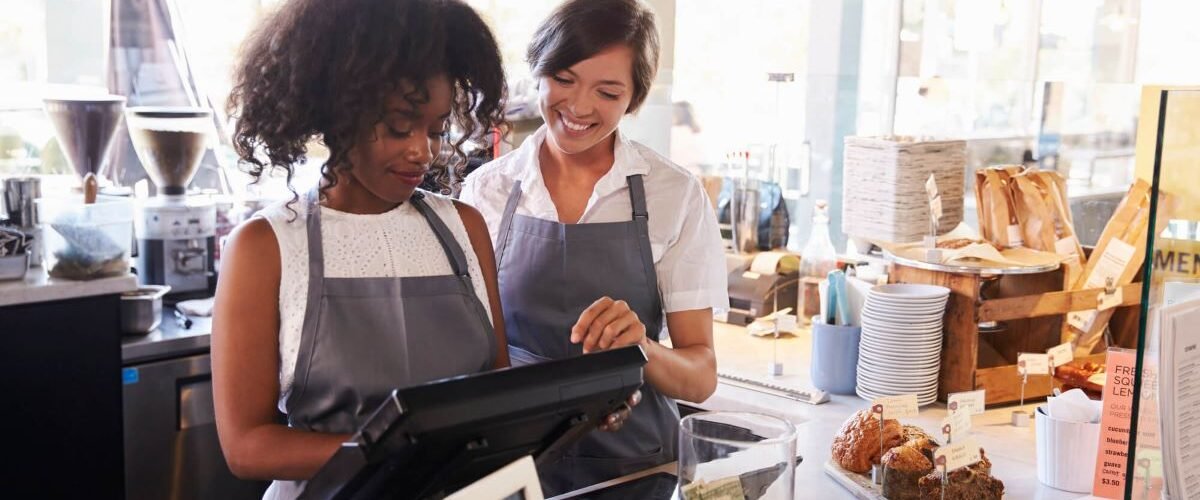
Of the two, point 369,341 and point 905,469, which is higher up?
point 369,341

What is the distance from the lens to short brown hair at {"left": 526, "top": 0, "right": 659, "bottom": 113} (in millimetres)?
1884

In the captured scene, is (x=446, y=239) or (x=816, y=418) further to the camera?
(x=816, y=418)

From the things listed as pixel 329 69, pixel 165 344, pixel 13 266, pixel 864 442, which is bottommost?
pixel 165 344

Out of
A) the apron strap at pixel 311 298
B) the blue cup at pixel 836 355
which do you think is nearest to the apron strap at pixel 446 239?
the apron strap at pixel 311 298

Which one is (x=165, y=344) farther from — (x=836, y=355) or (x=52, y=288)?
(x=836, y=355)

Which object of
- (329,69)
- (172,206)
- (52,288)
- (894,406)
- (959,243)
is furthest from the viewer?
(172,206)

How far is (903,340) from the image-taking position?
240 centimetres

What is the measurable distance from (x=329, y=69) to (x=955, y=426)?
3.44 ft

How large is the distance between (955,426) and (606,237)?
67 cm

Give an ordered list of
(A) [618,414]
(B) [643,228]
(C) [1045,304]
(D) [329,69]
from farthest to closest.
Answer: (C) [1045,304], (B) [643,228], (D) [329,69], (A) [618,414]

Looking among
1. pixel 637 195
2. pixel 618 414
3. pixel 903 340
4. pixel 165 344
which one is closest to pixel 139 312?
pixel 165 344

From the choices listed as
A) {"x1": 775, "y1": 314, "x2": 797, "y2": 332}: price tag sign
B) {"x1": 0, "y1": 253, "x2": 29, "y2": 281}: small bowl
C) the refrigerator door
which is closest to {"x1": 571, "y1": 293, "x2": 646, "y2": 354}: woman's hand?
{"x1": 775, "y1": 314, "x2": 797, "y2": 332}: price tag sign

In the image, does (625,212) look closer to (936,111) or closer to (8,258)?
(8,258)

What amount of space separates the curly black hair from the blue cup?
1283 mm
